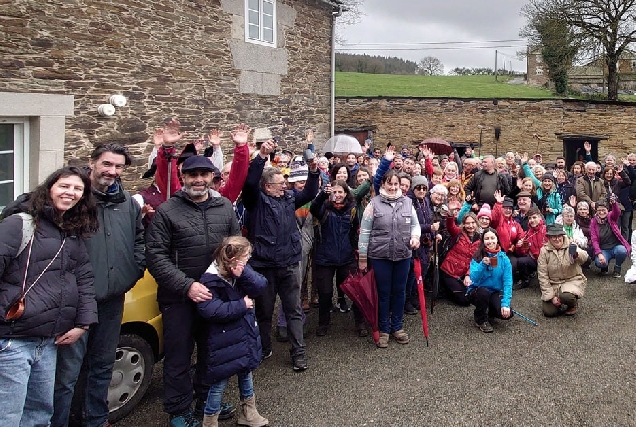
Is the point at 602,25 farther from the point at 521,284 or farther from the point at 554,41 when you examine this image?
the point at 521,284

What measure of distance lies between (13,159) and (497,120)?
17.4 metres

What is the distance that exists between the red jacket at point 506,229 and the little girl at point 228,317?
4405mm

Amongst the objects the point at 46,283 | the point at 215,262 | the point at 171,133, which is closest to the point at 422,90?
the point at 171,133

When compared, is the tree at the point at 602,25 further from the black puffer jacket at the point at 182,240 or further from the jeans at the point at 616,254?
the black puffer jacket at the point at 182,240

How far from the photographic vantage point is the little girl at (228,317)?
3.25m

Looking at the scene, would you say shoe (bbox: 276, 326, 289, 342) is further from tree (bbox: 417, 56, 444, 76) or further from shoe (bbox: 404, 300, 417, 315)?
tree (bbox: 417, 56, 444, 76)

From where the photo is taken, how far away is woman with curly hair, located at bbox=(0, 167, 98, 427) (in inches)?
101

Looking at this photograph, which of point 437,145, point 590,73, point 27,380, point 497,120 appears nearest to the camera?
point 27,380

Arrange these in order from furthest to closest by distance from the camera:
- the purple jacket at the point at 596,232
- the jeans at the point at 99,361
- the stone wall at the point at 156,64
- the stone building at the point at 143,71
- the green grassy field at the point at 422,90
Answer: the green grassy field at the point at 422,90, the purple jacket at the point at 596,232, the stone wall at the point at 156,64, the stone building at the point at 143,71, the jeans at the point at 99,361

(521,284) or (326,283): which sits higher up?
(326,283)

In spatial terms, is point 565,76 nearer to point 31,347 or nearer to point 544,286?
point 544,286

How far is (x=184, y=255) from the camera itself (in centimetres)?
337

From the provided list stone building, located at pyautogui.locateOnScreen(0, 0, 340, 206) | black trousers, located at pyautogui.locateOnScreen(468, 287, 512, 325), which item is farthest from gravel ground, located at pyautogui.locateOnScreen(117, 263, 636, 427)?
stone building, located at pyautogui.locateOnScreen(0, 0, 340, 206)

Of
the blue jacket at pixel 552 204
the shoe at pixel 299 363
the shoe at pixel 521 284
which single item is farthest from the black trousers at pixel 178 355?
the blue jacket at pixel 552 204
